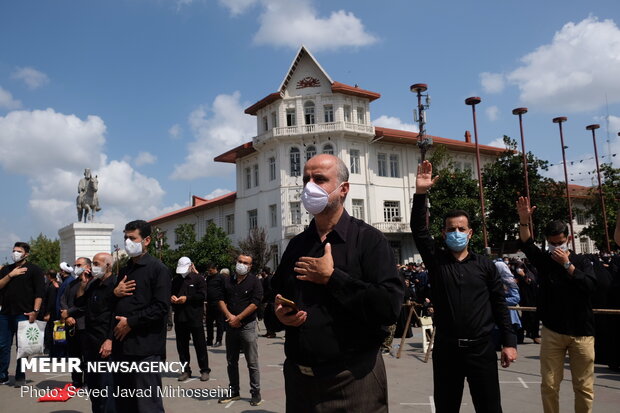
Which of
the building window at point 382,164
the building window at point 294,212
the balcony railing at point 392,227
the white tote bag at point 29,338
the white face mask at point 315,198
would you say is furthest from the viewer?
the building window at point 382,164

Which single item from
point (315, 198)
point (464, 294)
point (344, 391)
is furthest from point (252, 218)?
point (344, 391)

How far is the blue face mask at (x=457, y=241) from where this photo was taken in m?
4.40

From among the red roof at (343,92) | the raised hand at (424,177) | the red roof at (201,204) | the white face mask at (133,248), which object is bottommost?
the white face mask at (133,248)

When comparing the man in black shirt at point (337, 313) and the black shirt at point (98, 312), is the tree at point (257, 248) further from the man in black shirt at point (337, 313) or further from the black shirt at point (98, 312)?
the man in black shirt at point (337, 313)

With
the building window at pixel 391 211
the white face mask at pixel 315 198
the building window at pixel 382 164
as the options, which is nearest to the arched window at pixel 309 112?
the building window at pixel 382 164

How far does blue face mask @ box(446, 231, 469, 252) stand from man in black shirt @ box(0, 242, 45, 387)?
7.48m

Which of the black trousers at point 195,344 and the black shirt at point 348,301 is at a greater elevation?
the black shirt at point 348,301

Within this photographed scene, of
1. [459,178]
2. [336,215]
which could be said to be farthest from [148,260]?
[459,178]

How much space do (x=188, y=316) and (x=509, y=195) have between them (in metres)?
32.5

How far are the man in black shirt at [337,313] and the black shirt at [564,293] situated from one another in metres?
2.81

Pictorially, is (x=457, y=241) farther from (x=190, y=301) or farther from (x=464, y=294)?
(x=190, y=301)

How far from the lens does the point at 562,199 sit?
130ft

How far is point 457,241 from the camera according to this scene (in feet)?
14.4

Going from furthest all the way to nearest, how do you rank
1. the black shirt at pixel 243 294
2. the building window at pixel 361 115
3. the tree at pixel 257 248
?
the building window at pixel 361 115 < the tree at pixel 257 248 < the black shirt at pixel 243 294
